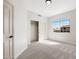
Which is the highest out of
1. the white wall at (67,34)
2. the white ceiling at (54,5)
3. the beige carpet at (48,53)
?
the white ceiling at (54,5)

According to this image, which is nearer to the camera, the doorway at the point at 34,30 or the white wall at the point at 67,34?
the white wall at the point at 67,34

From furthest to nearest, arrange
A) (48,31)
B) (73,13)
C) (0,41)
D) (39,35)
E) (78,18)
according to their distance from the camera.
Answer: (48,31), (39,35), (73,13), (0,41), (78,18)

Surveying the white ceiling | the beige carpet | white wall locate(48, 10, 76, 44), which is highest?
the white ceiling

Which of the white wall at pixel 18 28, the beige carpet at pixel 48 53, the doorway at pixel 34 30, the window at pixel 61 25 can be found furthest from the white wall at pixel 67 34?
the white wall at pixel 18 28

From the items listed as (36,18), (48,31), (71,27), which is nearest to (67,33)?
(71,27)

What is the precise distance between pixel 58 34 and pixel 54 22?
58.9 inches

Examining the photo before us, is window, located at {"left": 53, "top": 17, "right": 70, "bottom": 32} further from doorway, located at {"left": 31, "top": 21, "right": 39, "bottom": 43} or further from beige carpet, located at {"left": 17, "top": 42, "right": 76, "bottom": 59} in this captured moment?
beige carpet, located at {"left": 17, "top": 42, "right": 76, "bottom": 59}

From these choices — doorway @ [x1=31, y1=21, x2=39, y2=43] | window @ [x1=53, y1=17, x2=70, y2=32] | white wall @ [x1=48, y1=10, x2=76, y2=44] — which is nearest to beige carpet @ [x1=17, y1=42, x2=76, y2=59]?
white wall @ [x1=48, y1=10, x2=76, y2=44]

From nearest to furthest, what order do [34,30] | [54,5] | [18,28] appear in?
[18,28] < [54,5] < [34,30]

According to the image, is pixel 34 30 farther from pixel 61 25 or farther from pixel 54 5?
pixel 54 5

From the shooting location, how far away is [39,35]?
23.4 feet

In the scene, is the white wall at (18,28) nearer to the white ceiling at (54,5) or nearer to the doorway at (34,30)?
the white ceiling at (54,5)

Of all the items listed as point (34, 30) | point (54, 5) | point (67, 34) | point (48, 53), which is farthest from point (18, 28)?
point (34, 30)

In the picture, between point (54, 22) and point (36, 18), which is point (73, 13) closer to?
point (54, 22)
